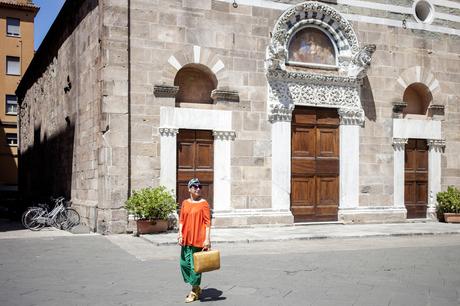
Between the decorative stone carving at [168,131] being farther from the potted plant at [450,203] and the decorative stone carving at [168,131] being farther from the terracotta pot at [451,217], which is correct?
the terracotta pot at [451,217]

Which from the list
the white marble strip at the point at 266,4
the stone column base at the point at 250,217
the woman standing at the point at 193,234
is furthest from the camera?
the white marble strip at the point at 266,4

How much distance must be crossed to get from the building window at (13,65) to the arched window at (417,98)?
120 feet

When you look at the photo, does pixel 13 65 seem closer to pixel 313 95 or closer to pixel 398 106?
pixel 313 95

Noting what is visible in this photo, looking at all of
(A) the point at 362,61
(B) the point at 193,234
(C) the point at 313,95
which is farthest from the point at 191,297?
(A) the point at 362,61

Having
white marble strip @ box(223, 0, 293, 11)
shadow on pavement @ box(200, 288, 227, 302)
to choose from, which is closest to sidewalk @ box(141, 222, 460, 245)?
shadow on pavement @ box(200, 288, 227, 302)

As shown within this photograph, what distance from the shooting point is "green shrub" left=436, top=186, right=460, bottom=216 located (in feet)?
57.1

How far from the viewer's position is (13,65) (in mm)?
45375

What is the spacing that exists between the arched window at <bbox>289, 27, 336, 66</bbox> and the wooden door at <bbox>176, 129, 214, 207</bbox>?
378 cm

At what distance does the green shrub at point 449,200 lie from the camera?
57.1ft

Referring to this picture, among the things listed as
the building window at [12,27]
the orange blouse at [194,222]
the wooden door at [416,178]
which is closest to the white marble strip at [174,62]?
the orange blouse at [194,222]

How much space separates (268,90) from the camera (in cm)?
1560

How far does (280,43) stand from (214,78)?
226 cm

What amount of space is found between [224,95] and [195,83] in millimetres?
933

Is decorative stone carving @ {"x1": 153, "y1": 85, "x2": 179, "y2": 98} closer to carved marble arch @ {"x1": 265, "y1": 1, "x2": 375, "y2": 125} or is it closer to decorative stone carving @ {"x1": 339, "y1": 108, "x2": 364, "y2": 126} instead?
carved marble arch @ {"x1": 265, "y1": 1, "x2": 375, "y2": 125}
